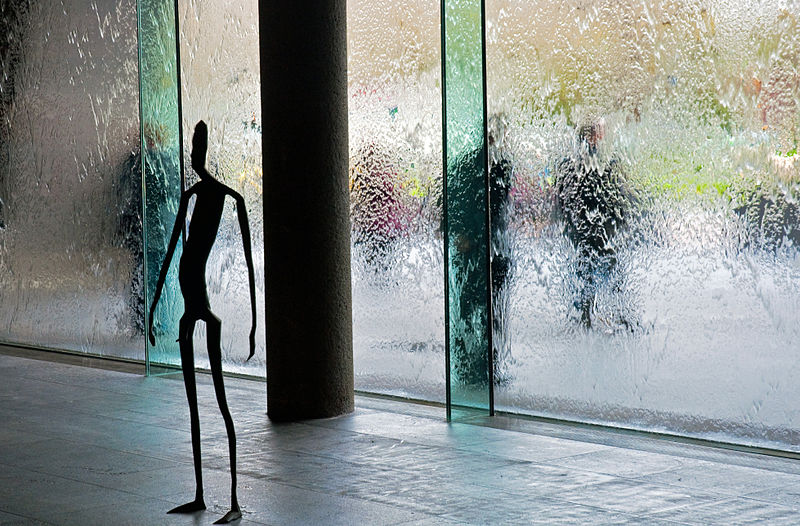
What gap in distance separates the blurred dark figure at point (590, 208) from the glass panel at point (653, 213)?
12mm

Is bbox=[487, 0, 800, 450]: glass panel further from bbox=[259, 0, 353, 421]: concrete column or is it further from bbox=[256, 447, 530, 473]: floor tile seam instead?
bbox=[256, 447, 530, 473]: floor tile seam

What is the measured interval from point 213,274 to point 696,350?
17.3ft

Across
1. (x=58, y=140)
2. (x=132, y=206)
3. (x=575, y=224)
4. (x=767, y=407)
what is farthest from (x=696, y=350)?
(x=58, y=140)

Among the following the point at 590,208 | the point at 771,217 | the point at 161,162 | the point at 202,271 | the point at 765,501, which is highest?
the point at 161,162

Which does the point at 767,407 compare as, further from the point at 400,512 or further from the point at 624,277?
the point at 400,512

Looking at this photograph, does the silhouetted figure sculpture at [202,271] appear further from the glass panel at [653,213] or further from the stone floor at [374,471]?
the glass panel at [653,213]

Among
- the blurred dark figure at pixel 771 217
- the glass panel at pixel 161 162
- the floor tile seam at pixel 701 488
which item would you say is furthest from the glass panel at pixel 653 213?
the glass panel at pixel 161 162

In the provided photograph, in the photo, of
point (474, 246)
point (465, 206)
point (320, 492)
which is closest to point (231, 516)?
point (320, 492)

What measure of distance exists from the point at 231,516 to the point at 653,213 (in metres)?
3.82

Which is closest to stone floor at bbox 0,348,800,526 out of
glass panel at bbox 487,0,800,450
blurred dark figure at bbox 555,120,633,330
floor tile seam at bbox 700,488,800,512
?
floor tile seam at bbox 700,488,800,512

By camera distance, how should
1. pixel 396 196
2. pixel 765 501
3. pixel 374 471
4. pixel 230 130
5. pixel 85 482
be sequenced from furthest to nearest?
pixel 230 130, pixel 396 196, pixel 374 471, pixel 85 482, pixel 765 501

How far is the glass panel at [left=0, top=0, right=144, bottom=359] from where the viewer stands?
40.5ft

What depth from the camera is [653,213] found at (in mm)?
8070

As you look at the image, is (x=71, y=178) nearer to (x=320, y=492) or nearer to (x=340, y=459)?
(x=340, y=459)
